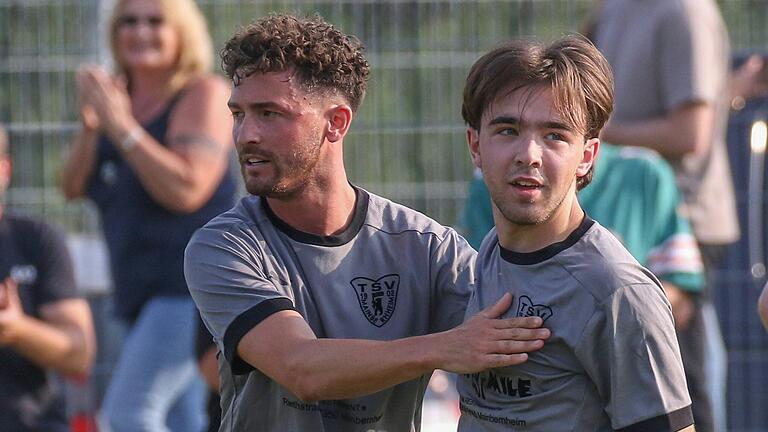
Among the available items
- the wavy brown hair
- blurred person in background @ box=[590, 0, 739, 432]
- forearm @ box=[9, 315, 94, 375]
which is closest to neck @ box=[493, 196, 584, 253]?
the wavy brown hair

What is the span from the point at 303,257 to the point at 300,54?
49 centimetres

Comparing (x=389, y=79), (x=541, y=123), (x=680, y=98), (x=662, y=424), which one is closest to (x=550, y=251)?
(x=541, y=123)

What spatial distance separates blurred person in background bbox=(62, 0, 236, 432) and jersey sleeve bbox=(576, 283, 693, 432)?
9.20 feet

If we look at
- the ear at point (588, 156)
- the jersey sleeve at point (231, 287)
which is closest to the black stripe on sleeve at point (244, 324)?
the jersey sleeve at point (231, 287)

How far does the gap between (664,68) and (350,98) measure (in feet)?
6.54

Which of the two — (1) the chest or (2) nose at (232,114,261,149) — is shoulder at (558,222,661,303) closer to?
(1) the chest

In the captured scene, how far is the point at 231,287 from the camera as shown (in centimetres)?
348

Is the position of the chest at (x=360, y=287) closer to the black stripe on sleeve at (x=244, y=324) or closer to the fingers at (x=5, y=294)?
the black stripe on sleeve at (x=244, y=324)

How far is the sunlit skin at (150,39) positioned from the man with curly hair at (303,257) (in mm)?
2260

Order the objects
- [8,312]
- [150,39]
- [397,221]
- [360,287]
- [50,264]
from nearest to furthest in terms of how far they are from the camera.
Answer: [360,287] < [397,221] < [8,312] < [50,264] < [150,39]

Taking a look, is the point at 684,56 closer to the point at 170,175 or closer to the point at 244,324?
the point at 170,175

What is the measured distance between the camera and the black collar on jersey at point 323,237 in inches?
141

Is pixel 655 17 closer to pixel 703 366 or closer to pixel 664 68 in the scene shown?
pixel 664 68

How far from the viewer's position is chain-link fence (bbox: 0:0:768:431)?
7629 millimetres
